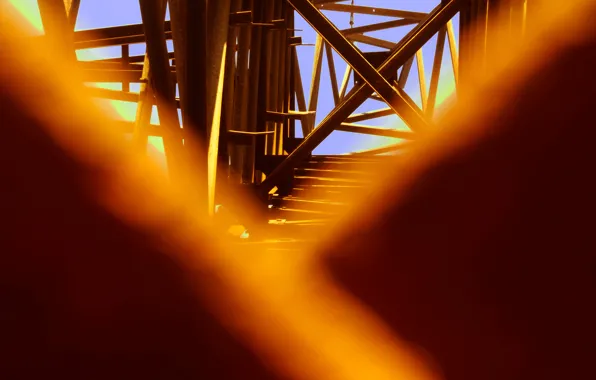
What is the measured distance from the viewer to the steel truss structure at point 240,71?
3691mm

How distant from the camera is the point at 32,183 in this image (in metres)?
3.90

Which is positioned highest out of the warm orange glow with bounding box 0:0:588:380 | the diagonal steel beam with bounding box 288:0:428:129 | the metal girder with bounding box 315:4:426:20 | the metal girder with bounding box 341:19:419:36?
the metal girder with bounding box 315:4:426:20

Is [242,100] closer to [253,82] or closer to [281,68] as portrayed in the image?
[253,82]

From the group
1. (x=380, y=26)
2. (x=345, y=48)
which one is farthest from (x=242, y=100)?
(x=380, y=26)

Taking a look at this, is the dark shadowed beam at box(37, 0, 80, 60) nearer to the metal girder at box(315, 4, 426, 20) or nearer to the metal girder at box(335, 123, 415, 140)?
the metal girder at box(335, 123, 415, 140)

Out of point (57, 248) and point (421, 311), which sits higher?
point (57, 248)

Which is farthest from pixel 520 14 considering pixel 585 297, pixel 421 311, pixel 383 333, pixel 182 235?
pixel 182 235

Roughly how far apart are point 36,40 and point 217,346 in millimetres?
3013

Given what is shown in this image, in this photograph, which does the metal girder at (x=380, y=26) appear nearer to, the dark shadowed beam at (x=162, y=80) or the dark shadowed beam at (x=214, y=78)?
the dark shadowed beam at (x=214, y=78)

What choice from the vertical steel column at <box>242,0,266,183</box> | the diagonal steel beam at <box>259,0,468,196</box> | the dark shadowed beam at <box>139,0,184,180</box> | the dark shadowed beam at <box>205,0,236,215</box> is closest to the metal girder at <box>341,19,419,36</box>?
the vertical steel column at <box>242,0,266,183</box>

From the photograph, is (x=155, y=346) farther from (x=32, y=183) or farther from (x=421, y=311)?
(x=421, y=311)

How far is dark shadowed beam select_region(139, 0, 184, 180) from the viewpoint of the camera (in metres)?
3.44

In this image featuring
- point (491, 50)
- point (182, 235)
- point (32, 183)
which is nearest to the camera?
point (32, 183)

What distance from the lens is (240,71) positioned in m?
7.15
